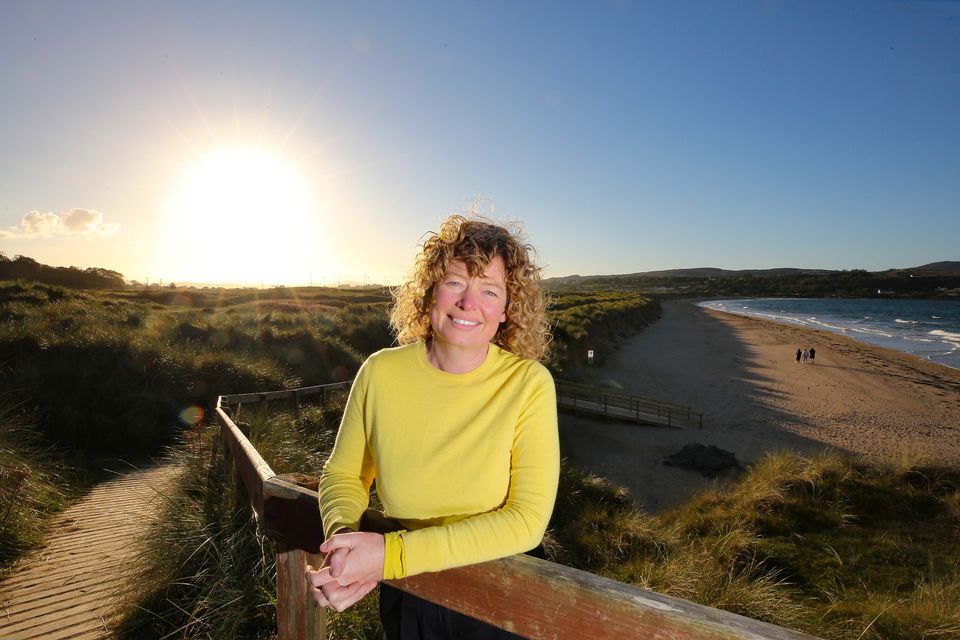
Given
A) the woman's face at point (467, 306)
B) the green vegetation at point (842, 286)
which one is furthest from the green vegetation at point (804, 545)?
the green vegetation at point (842, 286)

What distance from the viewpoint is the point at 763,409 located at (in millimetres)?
20328

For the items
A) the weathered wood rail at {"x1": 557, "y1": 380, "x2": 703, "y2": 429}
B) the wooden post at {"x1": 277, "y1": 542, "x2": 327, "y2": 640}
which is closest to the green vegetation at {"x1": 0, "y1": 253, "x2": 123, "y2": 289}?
the weathered wood rail at {"x1": 557, "y1": 380, "x2": 703, "y2": 429}

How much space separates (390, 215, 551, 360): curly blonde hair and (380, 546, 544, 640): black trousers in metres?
0.88

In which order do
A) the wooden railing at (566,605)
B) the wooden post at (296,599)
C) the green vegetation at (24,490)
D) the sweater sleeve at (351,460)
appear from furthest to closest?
the green vegetation at (24,490) → the wooden post at (296,599) → the sweater sleeve at (351,460) → the wooden railing at (566,605)

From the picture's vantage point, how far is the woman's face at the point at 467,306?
5.22 feet

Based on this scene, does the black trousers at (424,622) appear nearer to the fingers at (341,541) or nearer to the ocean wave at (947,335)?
the fingers at (341,541)

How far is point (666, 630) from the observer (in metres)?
1.16

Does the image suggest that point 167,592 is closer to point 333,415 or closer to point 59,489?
point 59,489

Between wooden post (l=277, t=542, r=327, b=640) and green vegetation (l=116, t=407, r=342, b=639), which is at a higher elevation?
wooden post (l=277, t=542, r=327, b=640)

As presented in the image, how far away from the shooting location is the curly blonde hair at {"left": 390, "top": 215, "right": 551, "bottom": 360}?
5.48 feet

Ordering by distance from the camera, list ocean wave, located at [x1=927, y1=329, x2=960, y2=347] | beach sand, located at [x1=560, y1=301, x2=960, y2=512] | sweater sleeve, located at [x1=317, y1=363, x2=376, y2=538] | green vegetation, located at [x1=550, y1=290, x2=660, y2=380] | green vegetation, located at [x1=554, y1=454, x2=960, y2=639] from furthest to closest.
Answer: ocean wave, located at [x1=927, y1=329, x2=960, y2=347] → green vegetation, located at [x1=550, y1=290, x2=660, y2=380] → beach sand, located at [x1=560, y1=301, x2=960, y2=512] → green vegetation, located at [x1=554, y1=454, x2=960, y2=639] → sweater sleeve, located at [x1=317, y1=363, x2=376, y2=538]

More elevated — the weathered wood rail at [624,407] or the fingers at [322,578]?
the fingers at [322,578]

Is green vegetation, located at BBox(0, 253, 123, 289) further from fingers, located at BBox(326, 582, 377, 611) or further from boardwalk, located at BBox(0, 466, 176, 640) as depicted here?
fingers, located at BBox(326, 582, 377, 611)

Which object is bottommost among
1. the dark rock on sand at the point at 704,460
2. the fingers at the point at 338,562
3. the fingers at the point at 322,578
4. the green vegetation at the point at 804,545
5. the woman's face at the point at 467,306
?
the dark rock on sand at the point at 704,460
